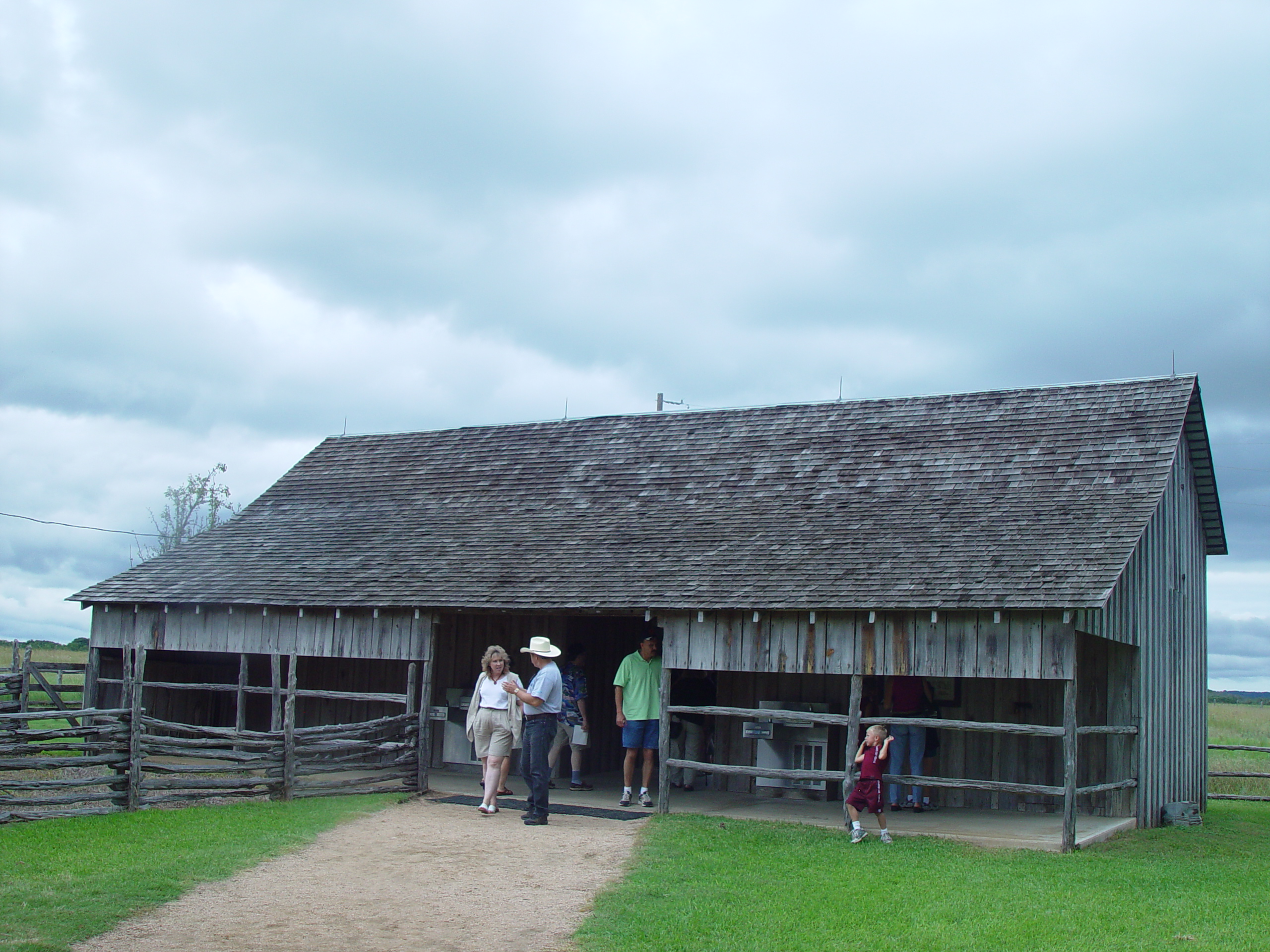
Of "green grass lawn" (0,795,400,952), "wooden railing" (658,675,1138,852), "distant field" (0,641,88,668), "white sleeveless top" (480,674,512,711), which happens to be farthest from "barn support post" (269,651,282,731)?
"distant field" (0,641,88,668)

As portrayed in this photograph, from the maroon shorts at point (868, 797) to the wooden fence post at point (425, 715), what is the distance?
547 cm

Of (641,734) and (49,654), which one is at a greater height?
(641,734)

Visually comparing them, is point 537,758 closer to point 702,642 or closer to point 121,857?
point 702,642

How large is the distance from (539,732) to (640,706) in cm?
223

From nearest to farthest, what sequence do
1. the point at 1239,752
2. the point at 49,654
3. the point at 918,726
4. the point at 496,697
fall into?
1. the point at 496,697
2. the point at 918,726
3. the point at 1239,752
4. the point at 49,654

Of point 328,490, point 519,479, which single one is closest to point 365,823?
point 519,479

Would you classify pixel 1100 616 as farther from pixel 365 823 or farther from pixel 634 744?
pixel 365 823

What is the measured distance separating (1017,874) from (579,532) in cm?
795

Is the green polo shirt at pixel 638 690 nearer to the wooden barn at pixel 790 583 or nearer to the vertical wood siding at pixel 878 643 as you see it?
the vertical wood siding at pixel 878 643

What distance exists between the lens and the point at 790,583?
13.9 meters

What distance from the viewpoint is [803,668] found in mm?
13492

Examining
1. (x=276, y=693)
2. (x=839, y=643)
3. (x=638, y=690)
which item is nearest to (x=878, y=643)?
(x=839, y=643)

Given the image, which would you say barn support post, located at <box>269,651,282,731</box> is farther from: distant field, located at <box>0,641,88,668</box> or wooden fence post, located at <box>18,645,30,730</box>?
distant field, located at <box>0,641,88,668</box>

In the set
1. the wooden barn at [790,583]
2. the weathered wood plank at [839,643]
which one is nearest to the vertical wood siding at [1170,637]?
the wooden barn at [790,583]
